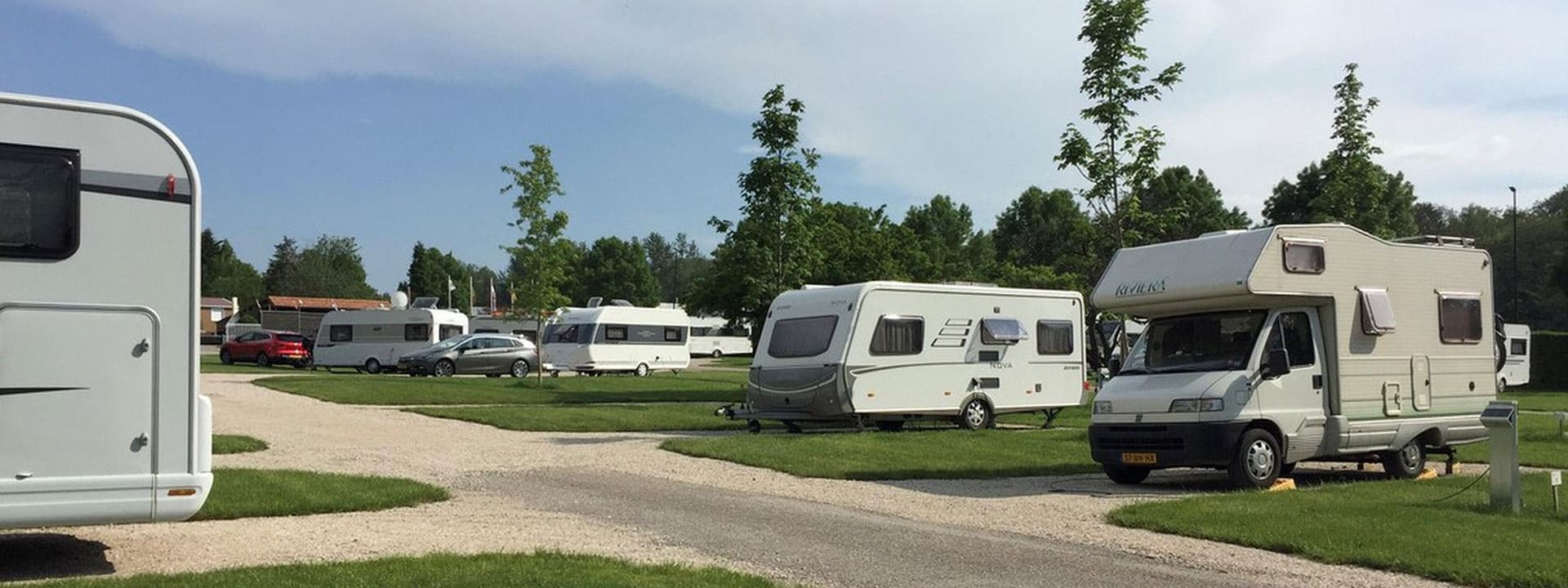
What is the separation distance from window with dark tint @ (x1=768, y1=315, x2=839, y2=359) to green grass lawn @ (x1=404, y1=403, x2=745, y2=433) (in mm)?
1751

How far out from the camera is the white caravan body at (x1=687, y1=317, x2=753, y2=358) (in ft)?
238

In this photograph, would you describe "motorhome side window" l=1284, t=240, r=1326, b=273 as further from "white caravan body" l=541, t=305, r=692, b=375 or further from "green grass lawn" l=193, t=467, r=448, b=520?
"white caravan body" l=541, t=305, r=692, b=375

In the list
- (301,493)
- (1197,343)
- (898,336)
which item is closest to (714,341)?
(898,336)

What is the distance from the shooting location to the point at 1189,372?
Result: 44.5 ft

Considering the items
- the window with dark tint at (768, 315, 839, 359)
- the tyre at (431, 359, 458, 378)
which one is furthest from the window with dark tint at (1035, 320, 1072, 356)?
the tyre at (431, 359, 458, 378)

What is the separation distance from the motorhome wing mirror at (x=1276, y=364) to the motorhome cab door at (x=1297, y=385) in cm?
2

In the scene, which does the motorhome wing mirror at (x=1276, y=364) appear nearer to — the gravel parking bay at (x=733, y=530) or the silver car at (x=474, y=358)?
the gravel parking bay at (x=733, y=530)

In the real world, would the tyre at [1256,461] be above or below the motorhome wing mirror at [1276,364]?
below

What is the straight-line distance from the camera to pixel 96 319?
7.82 m

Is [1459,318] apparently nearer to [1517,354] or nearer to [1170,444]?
[1170,444]

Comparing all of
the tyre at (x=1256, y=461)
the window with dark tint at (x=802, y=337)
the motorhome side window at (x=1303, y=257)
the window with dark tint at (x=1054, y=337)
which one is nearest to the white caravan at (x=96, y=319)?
the tyre at (x=1256, y=461)

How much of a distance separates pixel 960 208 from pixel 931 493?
81.0 metres

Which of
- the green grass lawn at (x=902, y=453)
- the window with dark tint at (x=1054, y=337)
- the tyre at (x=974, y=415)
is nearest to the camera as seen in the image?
the green grass lawn at (x=902, y=453)

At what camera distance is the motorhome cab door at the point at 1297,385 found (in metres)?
13.4
